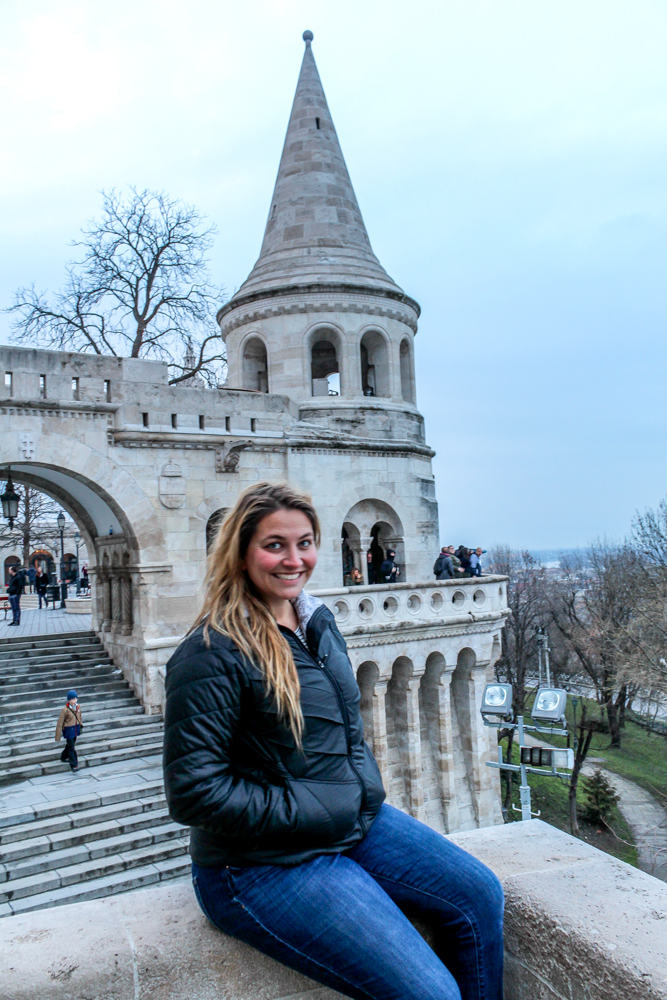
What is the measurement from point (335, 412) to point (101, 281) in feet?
31.7

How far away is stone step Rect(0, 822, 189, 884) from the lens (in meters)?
8.56

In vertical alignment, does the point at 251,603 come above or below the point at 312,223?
below

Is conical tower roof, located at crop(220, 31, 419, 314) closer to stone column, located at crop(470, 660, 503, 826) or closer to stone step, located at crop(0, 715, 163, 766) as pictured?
stone column, located at crop(470, 660, 503, 826)

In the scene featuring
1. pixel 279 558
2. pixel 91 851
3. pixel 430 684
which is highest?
pixel 279 558

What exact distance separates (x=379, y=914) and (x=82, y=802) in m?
9.13

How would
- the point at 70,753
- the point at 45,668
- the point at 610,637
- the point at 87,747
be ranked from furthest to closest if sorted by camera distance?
the point at 610,637 → the point at 45,668 → the point at 87,747 → the point at 70,753

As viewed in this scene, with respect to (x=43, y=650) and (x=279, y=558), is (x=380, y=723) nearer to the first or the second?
(x=43, y=650)

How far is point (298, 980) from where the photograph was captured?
6.50 ft

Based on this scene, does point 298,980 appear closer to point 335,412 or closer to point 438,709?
point 438,709

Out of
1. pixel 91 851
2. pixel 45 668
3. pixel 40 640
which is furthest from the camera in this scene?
pixel 40 640

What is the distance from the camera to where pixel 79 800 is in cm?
983

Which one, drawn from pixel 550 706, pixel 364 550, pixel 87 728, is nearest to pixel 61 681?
pixel 87 728

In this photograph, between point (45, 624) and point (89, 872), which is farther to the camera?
point (45, 624)

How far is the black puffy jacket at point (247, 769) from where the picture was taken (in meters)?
1.94
